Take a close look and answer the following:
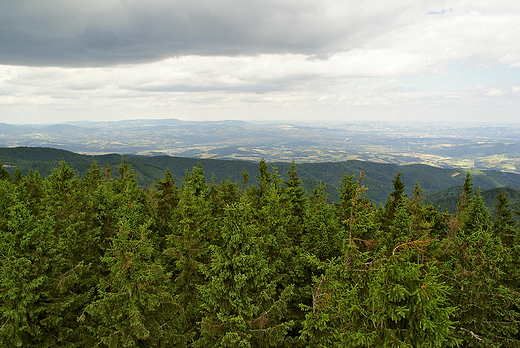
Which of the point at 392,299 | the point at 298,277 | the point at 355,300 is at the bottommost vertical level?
the point at 298,277

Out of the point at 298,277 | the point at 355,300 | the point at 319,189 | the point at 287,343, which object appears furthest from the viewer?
the point at 319,189

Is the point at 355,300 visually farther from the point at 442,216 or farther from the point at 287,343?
the point at 442,216

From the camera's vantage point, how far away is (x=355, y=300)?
10.1m

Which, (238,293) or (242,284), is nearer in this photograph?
(242,284)

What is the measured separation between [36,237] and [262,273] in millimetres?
13384

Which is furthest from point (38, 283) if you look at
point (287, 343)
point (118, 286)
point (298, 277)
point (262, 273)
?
point (298, 277)

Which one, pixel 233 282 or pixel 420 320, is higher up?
pixel 420 320

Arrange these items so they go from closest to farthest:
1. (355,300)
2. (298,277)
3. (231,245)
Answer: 1. (355,300)
2. (231,245)
3. (298,277)

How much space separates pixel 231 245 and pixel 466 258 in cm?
1447

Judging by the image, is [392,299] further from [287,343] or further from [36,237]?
[36,237]

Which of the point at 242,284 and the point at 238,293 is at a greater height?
the point at 242,284

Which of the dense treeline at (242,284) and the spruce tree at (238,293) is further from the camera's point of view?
the spruce tree at (238,293)

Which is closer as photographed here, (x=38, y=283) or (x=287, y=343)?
(x=38, y=283)

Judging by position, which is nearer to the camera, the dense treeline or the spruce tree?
the dense treeline
